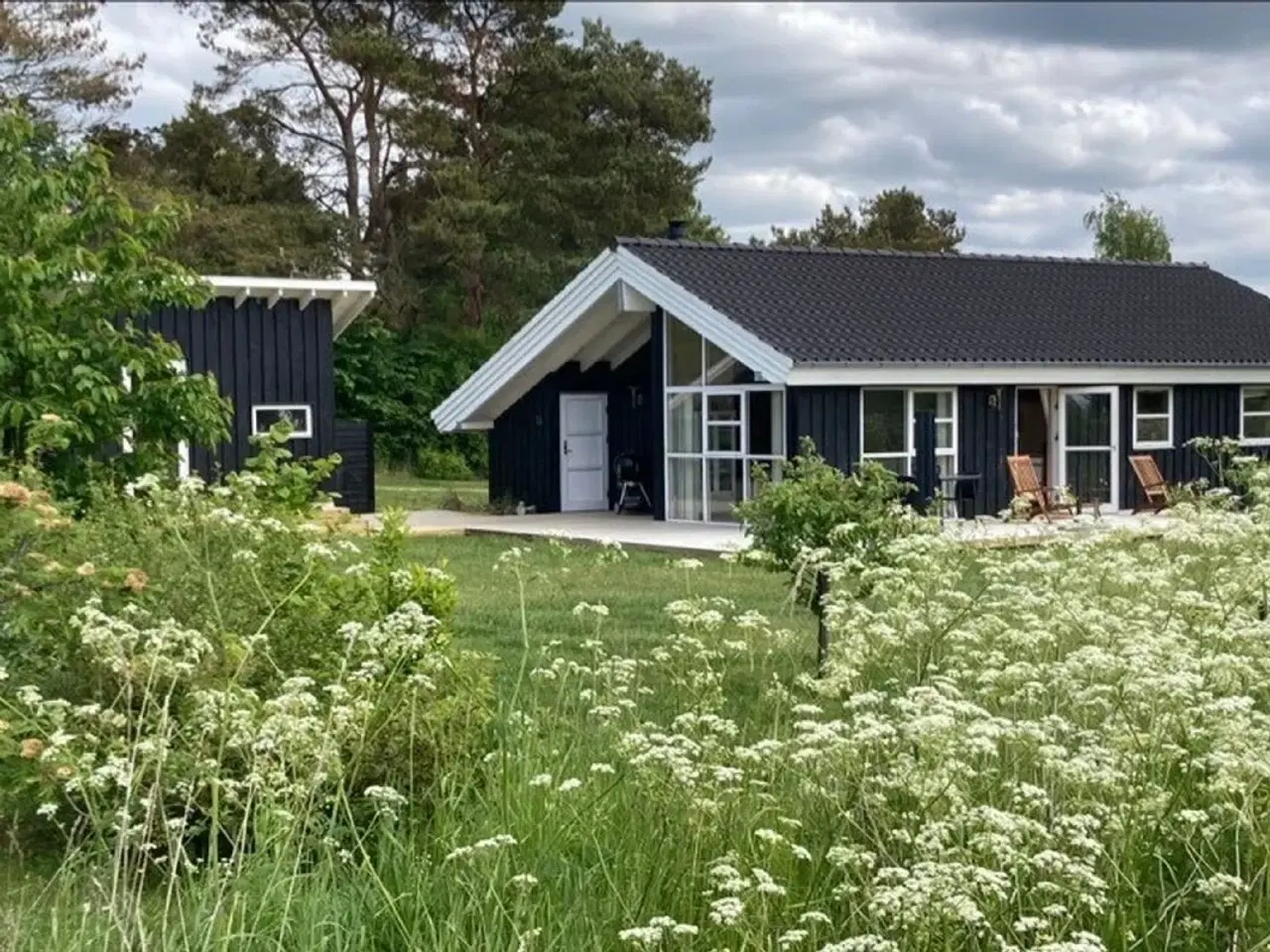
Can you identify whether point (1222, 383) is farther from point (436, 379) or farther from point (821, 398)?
point (436, 379)

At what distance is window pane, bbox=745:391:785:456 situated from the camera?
20766mm

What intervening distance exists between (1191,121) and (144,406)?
6.56 metres

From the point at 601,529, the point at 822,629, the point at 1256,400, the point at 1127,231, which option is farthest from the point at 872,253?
the point at 1127,231

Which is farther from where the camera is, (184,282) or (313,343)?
(313,343)

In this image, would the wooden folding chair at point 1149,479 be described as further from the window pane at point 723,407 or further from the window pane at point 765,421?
the window pane at point 723,407

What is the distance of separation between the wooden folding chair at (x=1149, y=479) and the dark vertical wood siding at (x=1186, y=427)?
29cm

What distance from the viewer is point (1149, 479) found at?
23188 mm

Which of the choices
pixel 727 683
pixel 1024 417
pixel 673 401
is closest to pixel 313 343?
pixel 673 401

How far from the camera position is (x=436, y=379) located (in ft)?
126

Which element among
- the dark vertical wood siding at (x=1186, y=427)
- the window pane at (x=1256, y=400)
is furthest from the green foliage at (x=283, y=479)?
the window pane at (x=1256, y=400)

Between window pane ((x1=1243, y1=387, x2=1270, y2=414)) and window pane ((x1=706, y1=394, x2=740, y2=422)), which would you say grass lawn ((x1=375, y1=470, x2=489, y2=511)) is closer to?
window pane ((x1=706, y1=394, x2=740, y2=422))

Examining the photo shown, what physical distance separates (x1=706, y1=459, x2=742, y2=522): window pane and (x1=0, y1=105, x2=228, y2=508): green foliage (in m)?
11.7

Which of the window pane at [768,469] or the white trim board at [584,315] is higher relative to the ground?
the white trim board at [584,315]

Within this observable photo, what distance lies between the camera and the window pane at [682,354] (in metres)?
22.0
